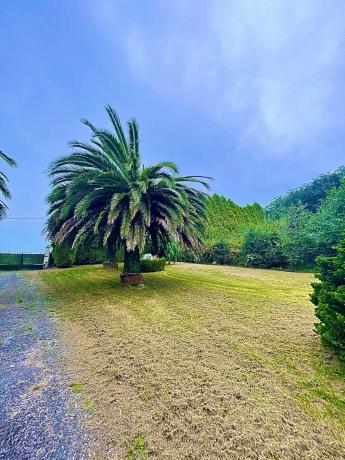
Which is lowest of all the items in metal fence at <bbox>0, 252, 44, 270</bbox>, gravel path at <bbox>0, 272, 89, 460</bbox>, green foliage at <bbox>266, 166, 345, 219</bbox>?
gravel path at <bbox>0, 272, 89, 460</bbox>

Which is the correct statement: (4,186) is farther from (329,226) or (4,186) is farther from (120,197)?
(329,226)

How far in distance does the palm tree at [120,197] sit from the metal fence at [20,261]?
47.3 ft

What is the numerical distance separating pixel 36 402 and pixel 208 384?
1.56 m

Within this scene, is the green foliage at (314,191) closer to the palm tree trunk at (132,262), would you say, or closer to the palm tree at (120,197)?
the palm tree at (120,197)

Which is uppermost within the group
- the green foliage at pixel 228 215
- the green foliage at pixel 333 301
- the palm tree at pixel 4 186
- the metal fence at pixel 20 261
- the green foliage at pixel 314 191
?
the green foliage at pixel 314 191

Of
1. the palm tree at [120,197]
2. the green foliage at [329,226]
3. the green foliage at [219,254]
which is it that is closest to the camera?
the palm tree at [120,197]

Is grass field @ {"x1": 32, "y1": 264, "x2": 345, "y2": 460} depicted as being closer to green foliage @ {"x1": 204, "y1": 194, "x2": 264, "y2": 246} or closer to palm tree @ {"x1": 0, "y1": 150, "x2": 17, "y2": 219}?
palm tree @ {"x1": 0, "y1": 150, "x2": 17, "y2": 219}

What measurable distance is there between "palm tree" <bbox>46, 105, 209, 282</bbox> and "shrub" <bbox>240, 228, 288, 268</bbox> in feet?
31.7

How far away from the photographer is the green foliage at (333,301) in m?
2.55

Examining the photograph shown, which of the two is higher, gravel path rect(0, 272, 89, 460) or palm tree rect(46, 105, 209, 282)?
palm tree rect(46, 105, 209, 282)

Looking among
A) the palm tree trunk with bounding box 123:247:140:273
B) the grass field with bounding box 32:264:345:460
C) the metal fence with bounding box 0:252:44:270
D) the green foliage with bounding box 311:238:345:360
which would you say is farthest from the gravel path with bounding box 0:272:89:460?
the metal fence with bounding box 0:252:44:270

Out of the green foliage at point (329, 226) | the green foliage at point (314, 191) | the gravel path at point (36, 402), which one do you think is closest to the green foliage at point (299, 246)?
the green foliage at point (329, 226)

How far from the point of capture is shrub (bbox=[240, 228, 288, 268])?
619 inches

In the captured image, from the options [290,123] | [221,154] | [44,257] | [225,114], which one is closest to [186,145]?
[221,154]
